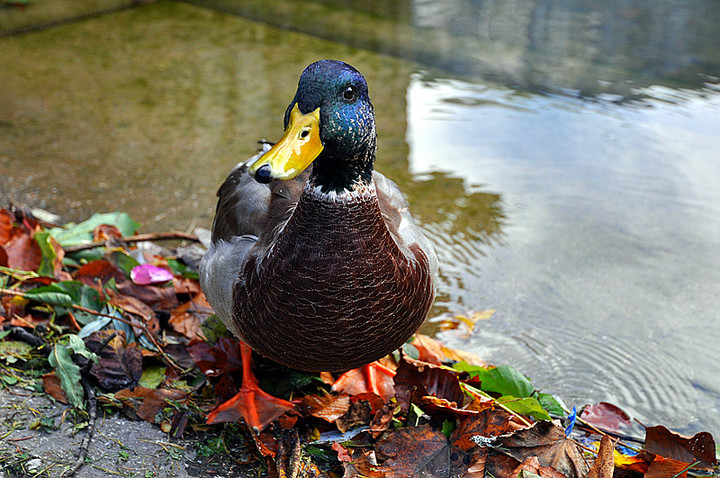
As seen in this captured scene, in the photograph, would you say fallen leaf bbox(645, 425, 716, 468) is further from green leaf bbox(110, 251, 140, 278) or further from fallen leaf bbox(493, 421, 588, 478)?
green leaf bbox(110, 251, 140, 278)

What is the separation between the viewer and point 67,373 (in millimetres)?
2289

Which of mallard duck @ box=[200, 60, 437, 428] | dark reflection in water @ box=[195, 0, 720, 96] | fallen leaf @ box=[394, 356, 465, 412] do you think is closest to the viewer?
mallard duck @ box=[200, 60, 437, 428]

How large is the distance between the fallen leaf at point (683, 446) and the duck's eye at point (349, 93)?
1346 mm

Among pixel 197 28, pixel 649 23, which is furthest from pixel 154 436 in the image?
pixel 649 23

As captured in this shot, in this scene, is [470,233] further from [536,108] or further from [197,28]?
[197,28]

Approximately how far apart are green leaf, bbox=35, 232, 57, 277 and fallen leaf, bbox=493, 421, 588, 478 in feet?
6.13

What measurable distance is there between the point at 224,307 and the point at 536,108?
341 cm

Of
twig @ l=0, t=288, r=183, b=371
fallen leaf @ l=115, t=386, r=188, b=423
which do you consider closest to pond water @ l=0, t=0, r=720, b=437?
twig @ l=0, t=288, r=183, b=371

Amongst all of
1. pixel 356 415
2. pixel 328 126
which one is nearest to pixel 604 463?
pixel 356 415

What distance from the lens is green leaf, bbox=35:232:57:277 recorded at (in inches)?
112

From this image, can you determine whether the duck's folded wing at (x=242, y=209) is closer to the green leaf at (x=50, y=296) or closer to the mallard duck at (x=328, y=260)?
the mallard duck at (x=328, y=260)

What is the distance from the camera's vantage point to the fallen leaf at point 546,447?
2.08 m

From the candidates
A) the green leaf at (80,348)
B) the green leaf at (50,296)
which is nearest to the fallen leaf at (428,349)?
the green leaf at (80,348)

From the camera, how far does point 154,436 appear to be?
218 cm
